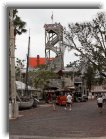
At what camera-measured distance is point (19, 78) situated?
1729 inches

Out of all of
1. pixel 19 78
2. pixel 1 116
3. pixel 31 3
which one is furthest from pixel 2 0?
pixel 19 78

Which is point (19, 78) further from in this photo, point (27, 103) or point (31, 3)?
point (31, 3)

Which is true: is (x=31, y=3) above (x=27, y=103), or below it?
above

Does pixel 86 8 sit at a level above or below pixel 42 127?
above

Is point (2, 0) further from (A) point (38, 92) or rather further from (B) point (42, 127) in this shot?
(A) point (38, 92)

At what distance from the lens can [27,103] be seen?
36.5m

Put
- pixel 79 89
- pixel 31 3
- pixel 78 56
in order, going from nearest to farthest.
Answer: pixel 31 3 < pixel 78 56 < pixel 79 89

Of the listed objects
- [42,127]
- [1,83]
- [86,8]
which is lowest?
[42,127]

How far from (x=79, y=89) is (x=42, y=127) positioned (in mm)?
50069

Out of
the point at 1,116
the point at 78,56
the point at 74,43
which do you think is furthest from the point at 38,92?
the point at 1,116

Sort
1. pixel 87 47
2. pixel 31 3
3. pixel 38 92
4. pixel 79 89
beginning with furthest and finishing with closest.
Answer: pixel 79 89
pixel 38 92
pixel 87 47
pixel 31 3

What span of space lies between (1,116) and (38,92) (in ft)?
152

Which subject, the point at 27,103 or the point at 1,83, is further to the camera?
the point at 27,103

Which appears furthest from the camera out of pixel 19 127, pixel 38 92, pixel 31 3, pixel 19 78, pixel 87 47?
pixel 38 92
